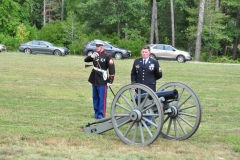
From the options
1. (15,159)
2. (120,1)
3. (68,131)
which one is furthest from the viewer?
(120,1)

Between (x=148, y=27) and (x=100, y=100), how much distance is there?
134ft

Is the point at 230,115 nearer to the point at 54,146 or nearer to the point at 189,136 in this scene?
the point at 189,136

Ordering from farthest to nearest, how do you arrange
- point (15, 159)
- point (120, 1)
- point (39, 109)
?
point (120, 1) → point (39, 109) → point (15, 159)

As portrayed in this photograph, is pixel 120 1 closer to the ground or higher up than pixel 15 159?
higher up

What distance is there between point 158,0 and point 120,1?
730cm

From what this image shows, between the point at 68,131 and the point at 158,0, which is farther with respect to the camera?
the point at 158,0

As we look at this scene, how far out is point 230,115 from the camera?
36.3 ft

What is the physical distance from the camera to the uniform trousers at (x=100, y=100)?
9.66 meters

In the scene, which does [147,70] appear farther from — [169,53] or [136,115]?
[169,53]

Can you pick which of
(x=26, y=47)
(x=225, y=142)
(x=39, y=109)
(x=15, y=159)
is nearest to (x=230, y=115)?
(x=225, y=142)

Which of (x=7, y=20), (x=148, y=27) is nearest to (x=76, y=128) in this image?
(x=148, y=27)

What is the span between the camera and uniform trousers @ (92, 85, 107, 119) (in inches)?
380

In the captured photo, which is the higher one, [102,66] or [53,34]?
[53,34]

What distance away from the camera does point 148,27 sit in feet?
164
